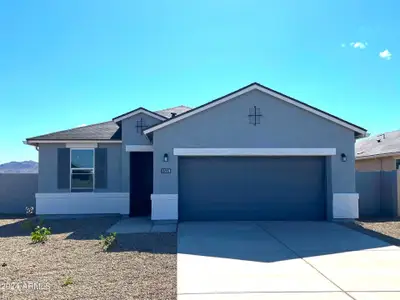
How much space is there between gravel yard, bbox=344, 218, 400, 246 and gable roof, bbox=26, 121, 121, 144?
9.62 meters

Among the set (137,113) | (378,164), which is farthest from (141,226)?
(378,164)

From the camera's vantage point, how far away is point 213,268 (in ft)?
23.2

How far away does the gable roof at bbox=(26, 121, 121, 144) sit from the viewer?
49.9 ft

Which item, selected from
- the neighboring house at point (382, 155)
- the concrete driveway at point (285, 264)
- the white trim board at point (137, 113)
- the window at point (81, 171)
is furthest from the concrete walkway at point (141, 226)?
the neighboring house at point (382, 155)

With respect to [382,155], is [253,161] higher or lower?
lower

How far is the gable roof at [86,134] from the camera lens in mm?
15211

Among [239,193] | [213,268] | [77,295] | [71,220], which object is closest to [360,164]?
[239,193]

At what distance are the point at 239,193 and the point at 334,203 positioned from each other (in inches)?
130

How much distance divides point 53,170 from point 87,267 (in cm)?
906

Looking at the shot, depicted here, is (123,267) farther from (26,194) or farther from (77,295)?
(26,194)

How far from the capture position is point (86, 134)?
15.7m

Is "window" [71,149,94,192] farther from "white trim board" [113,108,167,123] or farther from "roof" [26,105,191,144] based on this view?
"white trim board" [113,108,167,123]

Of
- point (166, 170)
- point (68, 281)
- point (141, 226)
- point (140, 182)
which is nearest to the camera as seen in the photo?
point (68, 281)

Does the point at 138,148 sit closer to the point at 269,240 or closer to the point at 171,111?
the point at 171,111
